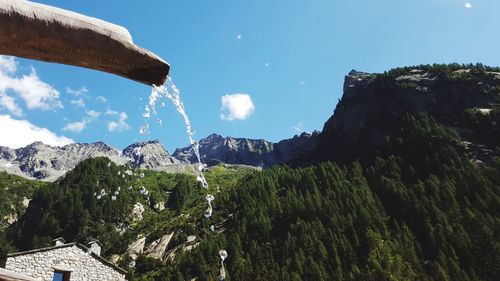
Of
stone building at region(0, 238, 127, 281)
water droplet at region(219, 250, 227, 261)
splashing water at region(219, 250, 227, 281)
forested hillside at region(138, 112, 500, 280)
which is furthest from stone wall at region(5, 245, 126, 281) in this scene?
water droplet at region(219, 250, 227, 261)

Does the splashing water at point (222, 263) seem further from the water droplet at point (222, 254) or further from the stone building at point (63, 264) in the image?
the stone building at point (63, 264)

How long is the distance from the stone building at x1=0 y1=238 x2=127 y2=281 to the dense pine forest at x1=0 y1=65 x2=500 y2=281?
94.8ft

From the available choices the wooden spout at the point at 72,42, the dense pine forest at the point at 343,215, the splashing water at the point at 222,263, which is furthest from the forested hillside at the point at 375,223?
the wooden spout at the point at 72,42

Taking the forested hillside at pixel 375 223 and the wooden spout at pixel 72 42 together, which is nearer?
the wooden spout at pixel 72 42

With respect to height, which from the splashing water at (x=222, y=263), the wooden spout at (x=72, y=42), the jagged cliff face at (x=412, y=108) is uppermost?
the jagged cliff face at (x=412, y=108)

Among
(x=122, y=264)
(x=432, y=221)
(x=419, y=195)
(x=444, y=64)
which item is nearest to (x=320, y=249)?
(x=432, y=221)

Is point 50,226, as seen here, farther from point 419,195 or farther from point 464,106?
point 464,106

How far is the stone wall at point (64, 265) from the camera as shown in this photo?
57.7 ft

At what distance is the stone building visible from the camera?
1759 centimetres

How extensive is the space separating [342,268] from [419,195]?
24207mm

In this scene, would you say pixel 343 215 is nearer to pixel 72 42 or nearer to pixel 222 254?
pixel 222 254

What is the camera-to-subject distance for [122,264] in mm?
66250

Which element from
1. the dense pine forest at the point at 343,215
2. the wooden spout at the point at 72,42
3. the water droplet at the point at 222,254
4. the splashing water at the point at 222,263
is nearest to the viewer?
the wooden spout at the point at 72,42

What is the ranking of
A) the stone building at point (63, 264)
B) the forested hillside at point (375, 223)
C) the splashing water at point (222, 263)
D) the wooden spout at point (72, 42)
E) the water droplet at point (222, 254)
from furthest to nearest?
the water droplet at point (222, 254) → the splashing water at point (222, 263) → the forested hillside at point (375, 223) → the stone building at point (63, 264) → the wooden spout at point (72, 42)
